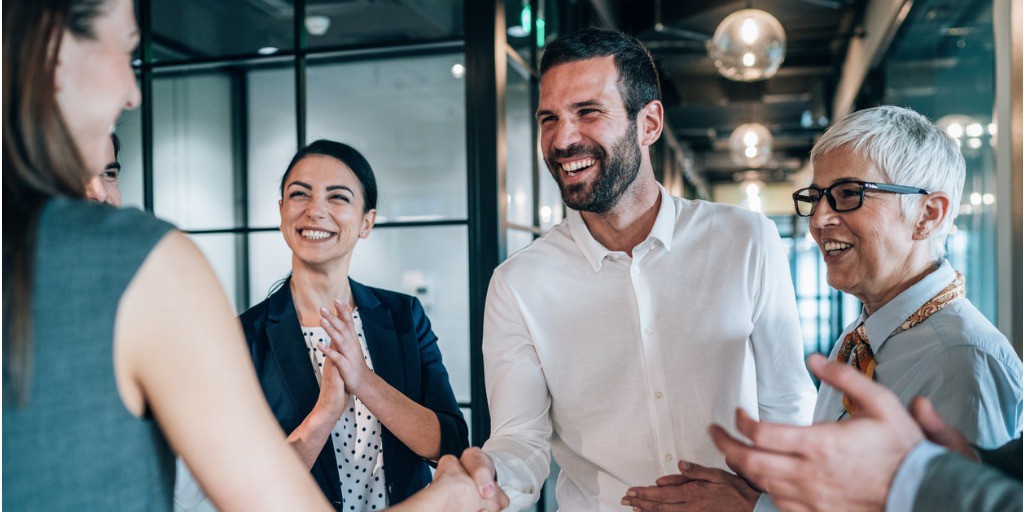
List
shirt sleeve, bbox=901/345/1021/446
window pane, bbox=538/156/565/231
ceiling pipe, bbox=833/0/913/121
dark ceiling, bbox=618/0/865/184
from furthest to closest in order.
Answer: dark ceiling, bbox=618/0/865/184
ceiling pipe, bbox=833/0/913/121
window pane, bbox=538/156/565/231
shirt sleeve, bbox=901/345/1021/446

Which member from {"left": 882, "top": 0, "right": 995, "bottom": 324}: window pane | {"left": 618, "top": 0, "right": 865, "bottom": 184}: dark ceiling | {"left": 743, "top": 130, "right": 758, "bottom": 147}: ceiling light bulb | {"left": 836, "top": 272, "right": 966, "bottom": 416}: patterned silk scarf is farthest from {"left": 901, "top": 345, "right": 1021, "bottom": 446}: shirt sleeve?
{"left": 743, "top": 130, "right": 758, "bottom": 147}: ceiling light bulb

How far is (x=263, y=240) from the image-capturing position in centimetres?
345

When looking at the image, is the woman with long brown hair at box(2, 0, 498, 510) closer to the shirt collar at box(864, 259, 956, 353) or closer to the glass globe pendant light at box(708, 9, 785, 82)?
the shirt collar at box(864, 259, 956, 353)

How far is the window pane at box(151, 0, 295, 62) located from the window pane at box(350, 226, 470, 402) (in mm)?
1033

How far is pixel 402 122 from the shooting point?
341cm

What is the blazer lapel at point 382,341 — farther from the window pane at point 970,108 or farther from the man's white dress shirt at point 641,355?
the window pane at point 970,108

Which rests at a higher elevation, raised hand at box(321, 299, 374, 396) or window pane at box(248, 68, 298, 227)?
window pane at box(248, 68, 298, 227)

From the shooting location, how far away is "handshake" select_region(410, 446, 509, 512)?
157cm

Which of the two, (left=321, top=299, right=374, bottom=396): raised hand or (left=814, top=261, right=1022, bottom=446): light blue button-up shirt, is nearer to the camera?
(left=814, top=261, right=1022, bottom=446): light blue button-up shirt

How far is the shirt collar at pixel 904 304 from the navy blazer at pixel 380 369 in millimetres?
1084

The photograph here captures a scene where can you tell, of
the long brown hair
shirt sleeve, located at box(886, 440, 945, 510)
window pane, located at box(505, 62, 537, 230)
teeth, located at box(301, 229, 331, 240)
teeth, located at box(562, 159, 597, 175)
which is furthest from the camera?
window pane, located at box(505, 62, 537, 230)

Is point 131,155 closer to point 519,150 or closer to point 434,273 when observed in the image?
point 434,273

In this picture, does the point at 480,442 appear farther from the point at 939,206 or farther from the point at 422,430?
the point at 939,206

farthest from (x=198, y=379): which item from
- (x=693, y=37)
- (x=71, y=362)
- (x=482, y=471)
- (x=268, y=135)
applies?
(x=693, y=37)
